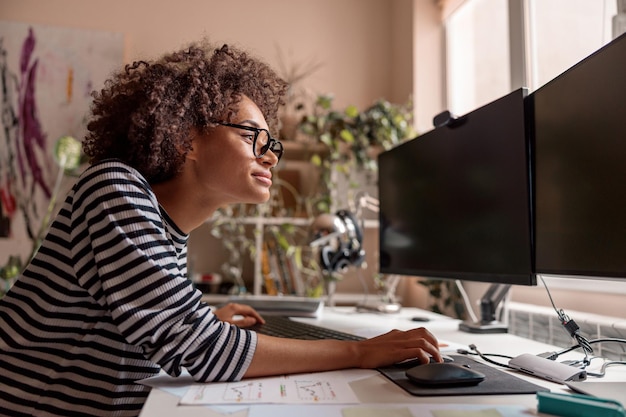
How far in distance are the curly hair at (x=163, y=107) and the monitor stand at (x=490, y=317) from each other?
81 cm

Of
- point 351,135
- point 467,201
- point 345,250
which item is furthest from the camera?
point 351,135

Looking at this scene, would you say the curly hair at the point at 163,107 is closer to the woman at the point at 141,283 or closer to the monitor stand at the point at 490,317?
the woman at the point at 141,283

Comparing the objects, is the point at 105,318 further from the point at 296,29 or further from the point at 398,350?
the point at 296,29

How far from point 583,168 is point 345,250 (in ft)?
3.52

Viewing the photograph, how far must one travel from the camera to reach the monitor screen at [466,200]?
1.04 metres

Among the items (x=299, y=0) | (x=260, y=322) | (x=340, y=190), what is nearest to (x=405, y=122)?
(x=340, y=190)

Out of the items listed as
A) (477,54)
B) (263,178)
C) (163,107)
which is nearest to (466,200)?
(263,178)

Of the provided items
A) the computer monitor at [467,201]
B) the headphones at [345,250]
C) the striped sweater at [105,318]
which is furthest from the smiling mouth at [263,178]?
the headphones at [345,250]

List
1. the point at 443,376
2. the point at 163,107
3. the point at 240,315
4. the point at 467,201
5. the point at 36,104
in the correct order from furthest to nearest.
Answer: the point at 36,104 < the point at 240,315 < the point at 467,201 < the point at 163,107 < the point at 443,376

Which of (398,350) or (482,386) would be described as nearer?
(482,386)

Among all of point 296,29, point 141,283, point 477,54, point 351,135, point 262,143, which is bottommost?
point 141,283

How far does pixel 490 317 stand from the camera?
1312 mm

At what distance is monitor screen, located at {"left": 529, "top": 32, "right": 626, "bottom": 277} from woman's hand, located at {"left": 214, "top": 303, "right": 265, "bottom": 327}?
2.25ft

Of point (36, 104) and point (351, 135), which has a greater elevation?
point (36, 104)
